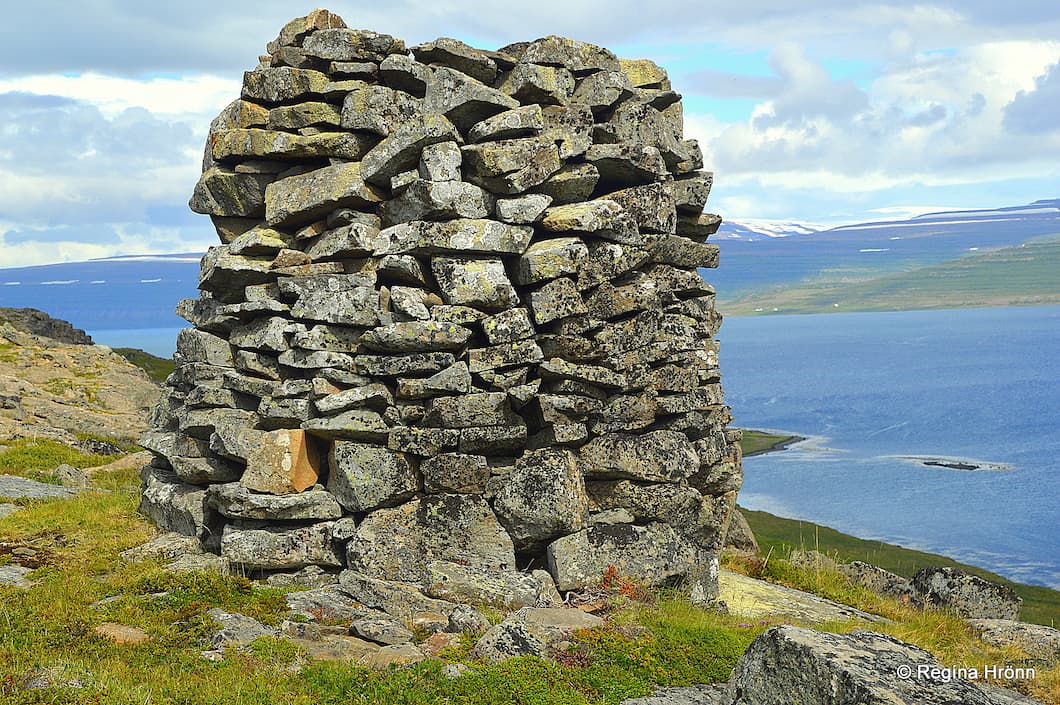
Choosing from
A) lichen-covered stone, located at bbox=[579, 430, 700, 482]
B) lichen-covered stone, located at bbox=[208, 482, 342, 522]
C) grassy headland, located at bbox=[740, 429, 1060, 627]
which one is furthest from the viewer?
grassy headland, located at bbox=[740, 429, 1060, 627]

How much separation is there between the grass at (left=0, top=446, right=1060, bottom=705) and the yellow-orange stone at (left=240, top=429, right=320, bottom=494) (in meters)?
2.17

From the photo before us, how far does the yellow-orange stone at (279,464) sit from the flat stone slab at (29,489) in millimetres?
9708

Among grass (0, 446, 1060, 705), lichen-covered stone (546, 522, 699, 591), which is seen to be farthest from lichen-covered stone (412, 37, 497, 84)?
grass (0, 446, 1060, 705)

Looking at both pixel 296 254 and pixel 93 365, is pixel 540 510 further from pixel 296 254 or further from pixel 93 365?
pixel 93 365

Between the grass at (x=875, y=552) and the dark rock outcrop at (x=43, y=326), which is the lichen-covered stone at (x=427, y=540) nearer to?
the grass at (x=875, y=552)

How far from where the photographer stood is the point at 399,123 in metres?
21.6

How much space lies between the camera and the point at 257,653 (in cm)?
1448

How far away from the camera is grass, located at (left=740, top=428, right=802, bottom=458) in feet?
458

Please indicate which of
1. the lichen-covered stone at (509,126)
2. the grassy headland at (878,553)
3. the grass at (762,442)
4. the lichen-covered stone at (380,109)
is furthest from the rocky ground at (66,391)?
the grass at (762,442)

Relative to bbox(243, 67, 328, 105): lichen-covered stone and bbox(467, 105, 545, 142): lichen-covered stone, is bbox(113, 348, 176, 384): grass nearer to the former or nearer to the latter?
bbox(243, 67, 328, 105): lichen-covered stone

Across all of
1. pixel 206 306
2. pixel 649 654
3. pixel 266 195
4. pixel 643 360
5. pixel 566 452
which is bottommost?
pixel 649 654

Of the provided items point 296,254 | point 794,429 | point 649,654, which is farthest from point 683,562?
point 794,429

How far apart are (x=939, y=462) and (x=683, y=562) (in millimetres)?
125120

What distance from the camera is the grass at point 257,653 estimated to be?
501 inches
